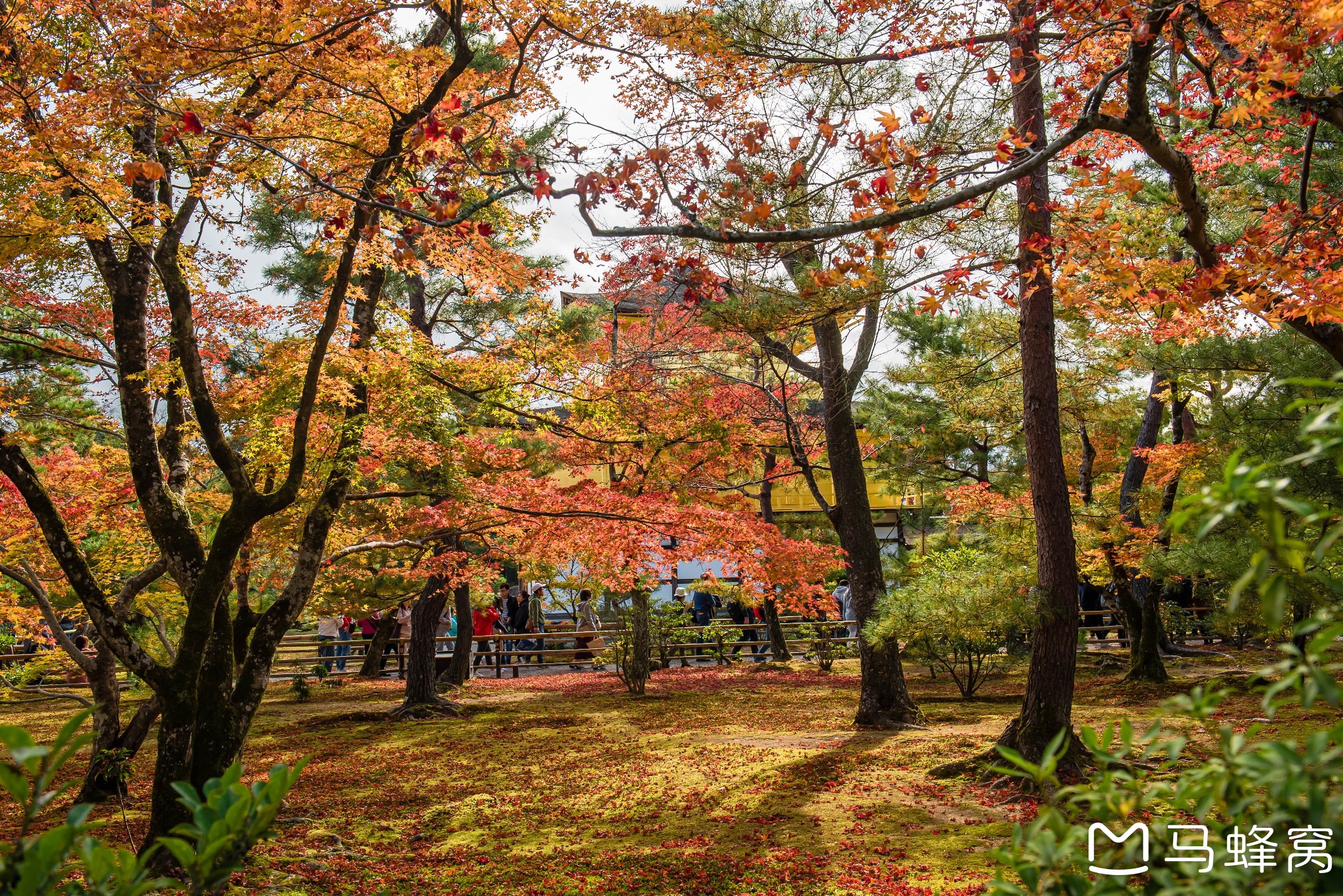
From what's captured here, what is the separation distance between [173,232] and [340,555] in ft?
7.55

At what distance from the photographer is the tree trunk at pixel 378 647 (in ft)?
52.7

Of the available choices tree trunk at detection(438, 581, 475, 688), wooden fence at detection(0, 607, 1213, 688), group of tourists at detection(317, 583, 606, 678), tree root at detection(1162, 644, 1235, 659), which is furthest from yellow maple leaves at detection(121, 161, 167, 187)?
tree root at detection(1162, 644, 1235, 659)

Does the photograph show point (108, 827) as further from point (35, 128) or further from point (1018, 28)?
point (1018, 28)

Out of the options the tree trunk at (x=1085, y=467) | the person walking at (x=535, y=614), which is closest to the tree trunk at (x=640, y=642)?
the person walking at (x=535, y=614)

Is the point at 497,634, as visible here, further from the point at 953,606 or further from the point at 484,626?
the point at 953,606

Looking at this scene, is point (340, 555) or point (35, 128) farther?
point (340, 555)

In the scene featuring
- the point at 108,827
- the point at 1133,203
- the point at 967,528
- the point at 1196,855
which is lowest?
the point at 108,827

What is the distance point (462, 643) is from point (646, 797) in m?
8.33

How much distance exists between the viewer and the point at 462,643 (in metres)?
14.3

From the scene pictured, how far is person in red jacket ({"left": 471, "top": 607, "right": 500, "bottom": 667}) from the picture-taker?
16150 mm

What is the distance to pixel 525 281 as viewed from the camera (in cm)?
670

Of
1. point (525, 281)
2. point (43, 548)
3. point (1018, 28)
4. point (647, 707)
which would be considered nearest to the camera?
point (1018, 28)

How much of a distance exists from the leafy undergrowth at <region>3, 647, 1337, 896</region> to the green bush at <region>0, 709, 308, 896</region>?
273 cm

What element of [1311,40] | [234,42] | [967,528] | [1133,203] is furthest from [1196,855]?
[967,528]
